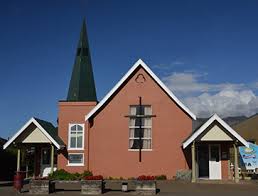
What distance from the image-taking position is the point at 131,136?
26938 millimetres

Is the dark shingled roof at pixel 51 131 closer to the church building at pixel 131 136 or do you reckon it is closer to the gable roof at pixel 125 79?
the church building at pixel 131 136

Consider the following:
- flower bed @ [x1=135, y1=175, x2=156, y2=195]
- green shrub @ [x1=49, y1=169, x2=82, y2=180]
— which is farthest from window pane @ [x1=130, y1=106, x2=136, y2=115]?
flower bed @ [x1=135, y1=175, x2=156, y2=195]

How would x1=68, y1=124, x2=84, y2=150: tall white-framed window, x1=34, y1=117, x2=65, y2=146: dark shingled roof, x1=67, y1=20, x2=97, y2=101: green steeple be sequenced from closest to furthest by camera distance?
x1=34, y1=117, x2=65, y2=146: dark shingled roof < x1=68, y1=124, x2=84, y2=150: tall white-framed window < x1=67, y1=20, x2=97, y2=101: green steeple

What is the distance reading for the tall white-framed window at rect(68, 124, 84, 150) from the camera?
89.8 feet

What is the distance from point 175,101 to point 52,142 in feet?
28.2

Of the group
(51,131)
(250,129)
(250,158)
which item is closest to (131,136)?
(51,131)

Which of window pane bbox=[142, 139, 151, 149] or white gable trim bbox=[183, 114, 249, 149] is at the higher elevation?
white gable trim bbox=[183, 114, 249, 149]

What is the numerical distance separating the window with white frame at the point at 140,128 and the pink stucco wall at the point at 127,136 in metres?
0.29

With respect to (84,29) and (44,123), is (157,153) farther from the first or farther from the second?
(84,29)

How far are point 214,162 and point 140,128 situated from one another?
5371mm

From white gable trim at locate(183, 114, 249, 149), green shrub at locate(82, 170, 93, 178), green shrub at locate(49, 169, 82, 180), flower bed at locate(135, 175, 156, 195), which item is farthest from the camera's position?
green shrub at locate(82, 170, 93, 178)

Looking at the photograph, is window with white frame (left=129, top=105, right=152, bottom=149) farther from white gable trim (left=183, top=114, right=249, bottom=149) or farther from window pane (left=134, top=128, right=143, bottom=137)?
white gable trim (left=183, top=114, right=249, bottom=149)

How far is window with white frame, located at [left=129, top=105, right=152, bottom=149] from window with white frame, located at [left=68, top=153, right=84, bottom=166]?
3497 millimetres

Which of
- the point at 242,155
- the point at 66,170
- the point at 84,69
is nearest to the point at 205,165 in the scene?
the point at 242,155
